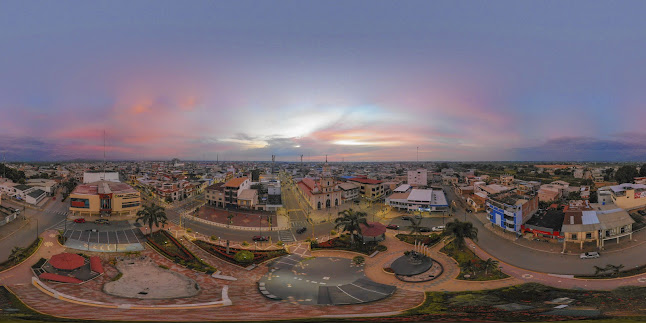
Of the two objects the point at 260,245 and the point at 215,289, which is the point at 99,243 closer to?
the point at 260,245

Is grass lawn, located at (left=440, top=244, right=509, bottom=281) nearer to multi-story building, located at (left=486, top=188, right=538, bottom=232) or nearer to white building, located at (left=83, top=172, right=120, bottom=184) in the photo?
multi-story building, located at (left=486, top=188, right=538, bottom=232)

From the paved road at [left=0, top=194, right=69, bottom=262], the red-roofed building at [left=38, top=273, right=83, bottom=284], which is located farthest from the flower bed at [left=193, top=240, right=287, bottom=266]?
the paved road at [left=0, top=194, right=69, bottom=262]

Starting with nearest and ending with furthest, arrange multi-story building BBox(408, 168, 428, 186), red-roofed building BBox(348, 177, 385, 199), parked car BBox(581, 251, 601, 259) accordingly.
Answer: parked car BBox(581, 251, 601, 259) < red-roofed building BBox(348, 177, 385, 199) < multi-story building BBox(408, 168, 428, 186)

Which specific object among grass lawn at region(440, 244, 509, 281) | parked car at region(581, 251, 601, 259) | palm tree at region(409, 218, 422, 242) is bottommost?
grass lawn at region(440, 244, 509, 281)

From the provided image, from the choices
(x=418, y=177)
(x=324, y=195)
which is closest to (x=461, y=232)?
(x=324, y=195)

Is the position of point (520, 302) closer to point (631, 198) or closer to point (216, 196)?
point (631, 198)
